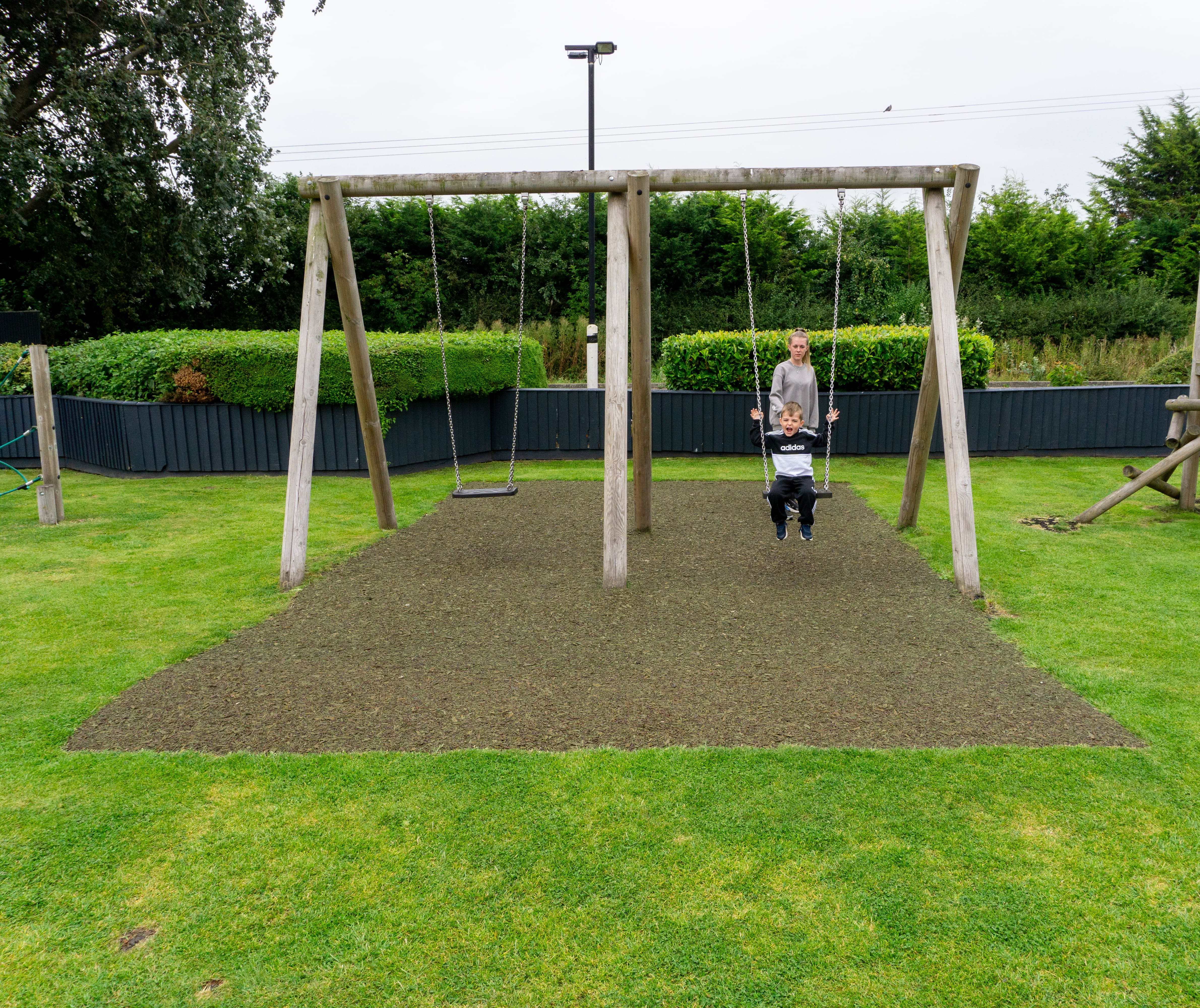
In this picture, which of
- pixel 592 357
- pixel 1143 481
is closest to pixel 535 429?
pixel 592 357

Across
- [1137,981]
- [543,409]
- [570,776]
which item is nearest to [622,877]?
[570,776]

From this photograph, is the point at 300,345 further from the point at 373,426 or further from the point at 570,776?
the point at 570,776

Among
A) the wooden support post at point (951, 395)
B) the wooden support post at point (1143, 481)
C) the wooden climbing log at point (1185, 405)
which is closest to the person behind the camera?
the wooden support post at point (951, 395)

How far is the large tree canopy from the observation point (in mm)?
15758

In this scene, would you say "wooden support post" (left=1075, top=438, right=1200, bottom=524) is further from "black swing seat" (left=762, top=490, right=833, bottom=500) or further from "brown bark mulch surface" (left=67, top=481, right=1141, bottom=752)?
"black swing seat" (left=762, top=490, right=833, bottom=500)

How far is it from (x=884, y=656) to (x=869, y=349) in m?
8.04

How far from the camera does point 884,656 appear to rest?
502 centimetres

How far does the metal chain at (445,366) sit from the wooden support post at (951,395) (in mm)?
3477

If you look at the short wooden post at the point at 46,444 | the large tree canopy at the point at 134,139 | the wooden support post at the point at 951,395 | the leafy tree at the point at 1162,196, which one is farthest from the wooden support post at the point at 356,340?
the leafy tree at the point at 1162,196

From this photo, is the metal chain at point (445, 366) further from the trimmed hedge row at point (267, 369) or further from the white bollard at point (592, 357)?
the white bollard at point (592, 357)

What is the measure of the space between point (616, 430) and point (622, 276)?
110cm

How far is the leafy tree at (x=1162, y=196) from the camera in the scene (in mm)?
24156

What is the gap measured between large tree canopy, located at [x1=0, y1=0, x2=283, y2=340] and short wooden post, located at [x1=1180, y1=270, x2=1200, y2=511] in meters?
15.5

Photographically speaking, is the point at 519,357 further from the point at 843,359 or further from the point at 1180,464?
the point at 1180,464
